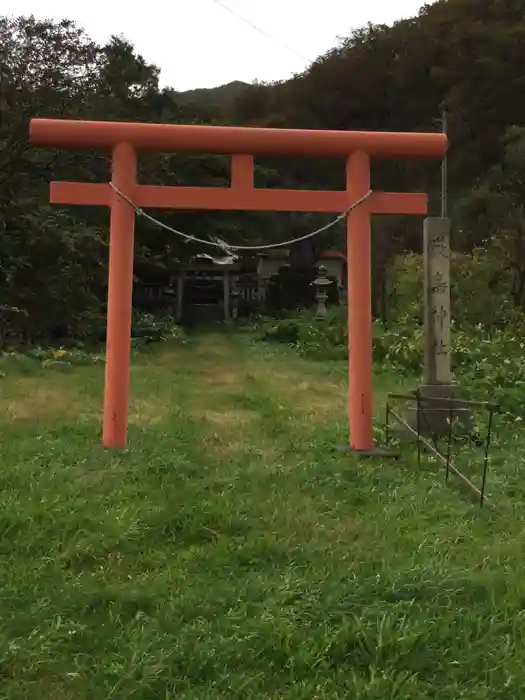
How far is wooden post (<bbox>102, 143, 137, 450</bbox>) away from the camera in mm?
5324

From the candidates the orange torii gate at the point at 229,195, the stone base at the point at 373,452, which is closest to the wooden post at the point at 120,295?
the orange torii gate at the point at 229,195

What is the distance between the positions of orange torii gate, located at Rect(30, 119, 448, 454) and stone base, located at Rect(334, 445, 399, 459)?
4 cm

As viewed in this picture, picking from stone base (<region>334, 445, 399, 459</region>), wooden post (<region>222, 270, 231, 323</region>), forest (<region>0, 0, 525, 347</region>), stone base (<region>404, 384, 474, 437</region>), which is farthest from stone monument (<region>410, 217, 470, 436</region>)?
wooden post (<region>222, 270, 231, 323</region>)

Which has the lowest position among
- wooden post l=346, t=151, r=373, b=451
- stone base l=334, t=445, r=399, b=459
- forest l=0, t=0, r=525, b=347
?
stone base l=334, t=445, r=399, b=459

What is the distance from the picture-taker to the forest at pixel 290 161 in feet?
42.4

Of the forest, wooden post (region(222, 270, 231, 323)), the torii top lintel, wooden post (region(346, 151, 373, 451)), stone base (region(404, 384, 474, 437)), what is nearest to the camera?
the torii top lintel

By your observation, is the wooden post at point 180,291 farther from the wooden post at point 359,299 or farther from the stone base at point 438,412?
the wooden post at point 359,299

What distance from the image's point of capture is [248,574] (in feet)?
10.3

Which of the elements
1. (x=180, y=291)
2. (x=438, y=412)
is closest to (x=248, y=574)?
(x=438, y=412)

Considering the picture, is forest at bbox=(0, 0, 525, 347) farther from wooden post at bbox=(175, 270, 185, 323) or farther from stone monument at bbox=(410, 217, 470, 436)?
stone monument at bbox=(410, 217, 470, 436)

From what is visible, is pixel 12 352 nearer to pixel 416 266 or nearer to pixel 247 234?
pixel 416 266

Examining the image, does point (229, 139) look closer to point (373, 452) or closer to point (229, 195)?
point (229, 195)

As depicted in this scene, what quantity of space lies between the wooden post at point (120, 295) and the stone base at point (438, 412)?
7.80 feet

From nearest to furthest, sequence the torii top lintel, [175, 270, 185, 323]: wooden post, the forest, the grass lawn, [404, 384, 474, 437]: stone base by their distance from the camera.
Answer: the grass lawn → the torii top lintel → [404, 384, 474, 437]: stone base → the forest → [175, 270, 185, 323]: wooden post
